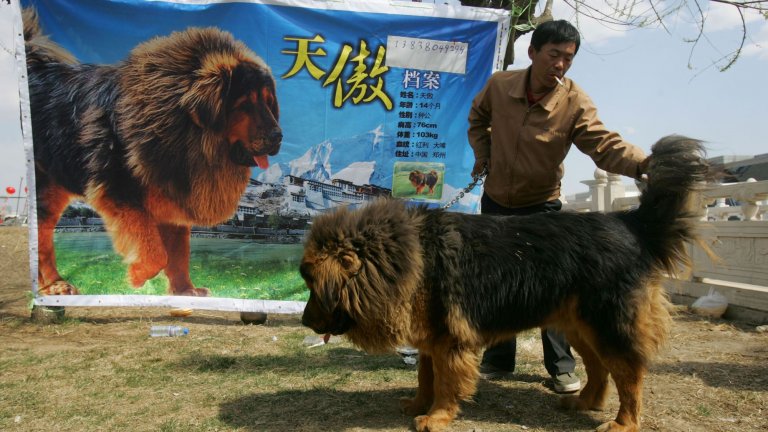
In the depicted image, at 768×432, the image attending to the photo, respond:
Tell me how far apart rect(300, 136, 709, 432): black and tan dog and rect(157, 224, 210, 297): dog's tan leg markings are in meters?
3.43

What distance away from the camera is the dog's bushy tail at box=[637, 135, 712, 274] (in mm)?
3455

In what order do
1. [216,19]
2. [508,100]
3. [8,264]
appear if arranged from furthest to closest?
1. [8,264]
2. [216,19]
3. [508,100]

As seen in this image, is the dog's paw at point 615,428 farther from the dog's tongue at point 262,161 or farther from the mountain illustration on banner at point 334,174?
the dog's tongue at point 262,161

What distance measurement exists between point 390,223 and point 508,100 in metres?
1.54

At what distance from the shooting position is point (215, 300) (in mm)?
6469

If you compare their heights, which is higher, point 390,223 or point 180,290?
point 390,223

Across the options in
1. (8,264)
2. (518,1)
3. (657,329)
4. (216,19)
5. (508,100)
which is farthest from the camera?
(8,264)

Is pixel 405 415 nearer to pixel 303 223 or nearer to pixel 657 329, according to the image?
pixel 657 329

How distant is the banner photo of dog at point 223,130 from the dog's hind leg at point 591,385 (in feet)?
10.0

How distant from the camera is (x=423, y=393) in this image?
3.90m

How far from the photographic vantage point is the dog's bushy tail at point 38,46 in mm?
6074

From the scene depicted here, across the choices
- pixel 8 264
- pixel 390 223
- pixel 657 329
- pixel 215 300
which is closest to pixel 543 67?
pixel 390 223

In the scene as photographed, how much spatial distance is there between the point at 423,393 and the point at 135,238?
425 centimetres

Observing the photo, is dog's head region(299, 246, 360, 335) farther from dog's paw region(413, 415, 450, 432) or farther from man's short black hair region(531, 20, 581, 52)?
man's short black hair region(531, 20, 581, 52)
